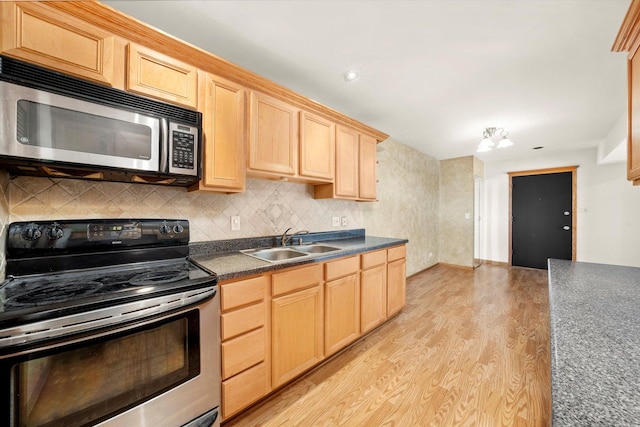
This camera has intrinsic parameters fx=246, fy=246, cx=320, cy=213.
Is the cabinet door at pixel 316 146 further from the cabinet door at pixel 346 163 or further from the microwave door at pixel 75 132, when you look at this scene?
the microwave door at pixel 75 132

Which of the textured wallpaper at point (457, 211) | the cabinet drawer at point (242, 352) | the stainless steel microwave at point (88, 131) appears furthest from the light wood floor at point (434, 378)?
the textured wallpaper at point (457, 211)

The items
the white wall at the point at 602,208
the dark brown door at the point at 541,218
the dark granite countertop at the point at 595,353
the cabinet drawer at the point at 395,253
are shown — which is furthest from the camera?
the dark brown door at the point at 541,218

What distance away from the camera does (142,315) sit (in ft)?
3.50

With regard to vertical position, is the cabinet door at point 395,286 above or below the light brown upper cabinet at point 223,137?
below

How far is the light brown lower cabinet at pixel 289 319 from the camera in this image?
1453mm

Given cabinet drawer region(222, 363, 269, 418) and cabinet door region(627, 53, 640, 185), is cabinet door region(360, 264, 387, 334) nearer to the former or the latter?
cabinet drawer region(222, 363, 269, 418)

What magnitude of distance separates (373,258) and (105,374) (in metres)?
2.06

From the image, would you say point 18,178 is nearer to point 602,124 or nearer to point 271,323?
point 271,323

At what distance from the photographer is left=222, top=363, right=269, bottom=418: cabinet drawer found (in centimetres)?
143

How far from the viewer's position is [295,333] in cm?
178

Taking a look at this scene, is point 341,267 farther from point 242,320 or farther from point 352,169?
point 352,169

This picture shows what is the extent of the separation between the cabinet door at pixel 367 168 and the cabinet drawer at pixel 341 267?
905 millimetres

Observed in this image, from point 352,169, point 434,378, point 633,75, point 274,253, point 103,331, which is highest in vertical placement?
point 633,75

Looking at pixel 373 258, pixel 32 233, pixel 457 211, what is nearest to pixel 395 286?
pixel 373 258
